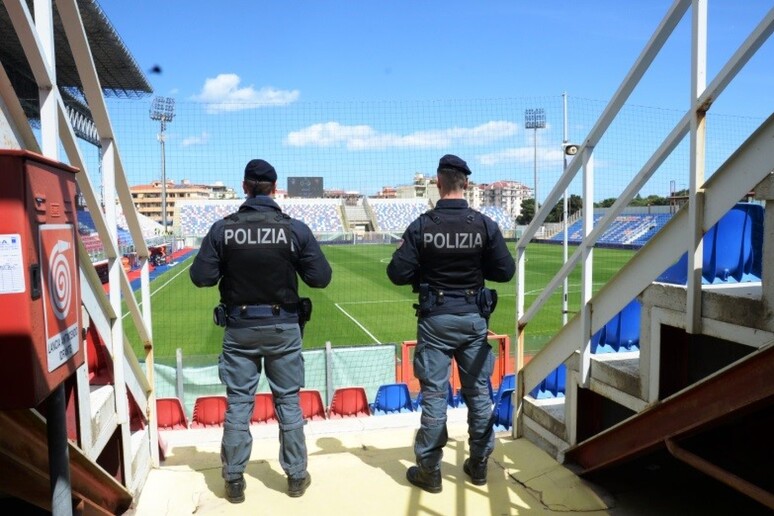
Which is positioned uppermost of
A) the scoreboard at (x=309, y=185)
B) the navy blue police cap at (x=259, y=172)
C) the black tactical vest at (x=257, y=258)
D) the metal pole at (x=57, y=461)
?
the scoreboard at (x=309, y=185)

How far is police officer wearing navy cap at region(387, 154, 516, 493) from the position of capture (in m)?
3.19

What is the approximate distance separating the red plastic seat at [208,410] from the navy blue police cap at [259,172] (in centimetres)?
392

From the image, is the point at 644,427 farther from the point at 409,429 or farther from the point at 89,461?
the point at 89,461

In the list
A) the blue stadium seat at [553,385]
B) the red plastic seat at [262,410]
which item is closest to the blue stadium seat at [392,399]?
the red plastic seat at [262,410]

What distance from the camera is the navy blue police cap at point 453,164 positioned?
3260mm

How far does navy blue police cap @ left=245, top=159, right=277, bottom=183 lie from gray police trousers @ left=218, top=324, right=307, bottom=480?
82 centimetres

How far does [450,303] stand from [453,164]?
2.53ft

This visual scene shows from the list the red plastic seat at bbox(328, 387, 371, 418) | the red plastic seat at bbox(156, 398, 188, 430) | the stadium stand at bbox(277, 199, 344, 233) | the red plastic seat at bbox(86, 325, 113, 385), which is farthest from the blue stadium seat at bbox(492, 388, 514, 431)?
the stadium stand at bbox(277, 199, 344, 233)

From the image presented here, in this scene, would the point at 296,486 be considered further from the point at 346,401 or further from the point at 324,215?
the point at 324,215

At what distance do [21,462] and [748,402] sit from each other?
2500 mm

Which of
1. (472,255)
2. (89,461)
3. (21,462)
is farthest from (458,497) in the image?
(21,462)

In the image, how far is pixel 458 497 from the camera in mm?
3150

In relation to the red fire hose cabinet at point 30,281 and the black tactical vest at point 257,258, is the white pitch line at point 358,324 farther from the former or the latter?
the red fire hose cabinet at point 30,281

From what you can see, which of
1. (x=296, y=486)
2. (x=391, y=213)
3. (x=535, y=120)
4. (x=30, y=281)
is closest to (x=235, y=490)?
(x=296, y=486)
